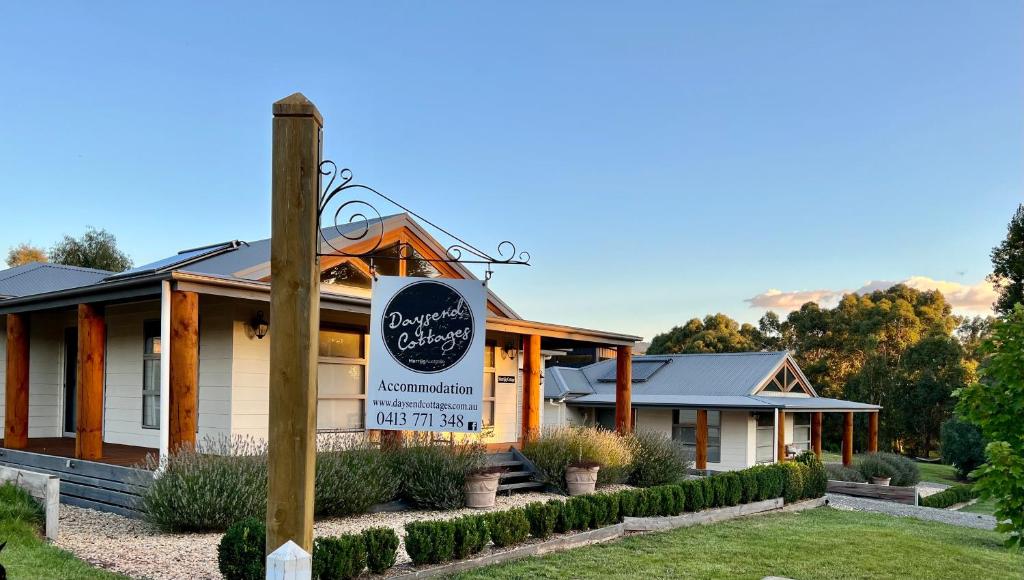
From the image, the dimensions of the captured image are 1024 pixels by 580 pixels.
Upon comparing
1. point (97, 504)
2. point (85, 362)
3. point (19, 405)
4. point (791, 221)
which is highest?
point (791, 221)

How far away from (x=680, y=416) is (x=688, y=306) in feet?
58.9

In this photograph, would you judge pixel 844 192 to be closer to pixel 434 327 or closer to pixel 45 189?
pixel 434 327

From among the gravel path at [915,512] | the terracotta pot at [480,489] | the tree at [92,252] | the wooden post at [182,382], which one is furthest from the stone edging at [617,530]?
the tree at [92,252]

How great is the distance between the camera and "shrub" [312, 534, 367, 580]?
21.7 feet

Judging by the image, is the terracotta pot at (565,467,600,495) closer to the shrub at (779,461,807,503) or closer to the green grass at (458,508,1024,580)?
the green grass at (458,508,1024,580)

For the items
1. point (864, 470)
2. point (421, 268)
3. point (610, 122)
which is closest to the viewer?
point (421, 268)

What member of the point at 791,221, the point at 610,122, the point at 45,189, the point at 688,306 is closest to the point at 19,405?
the point at 610,122

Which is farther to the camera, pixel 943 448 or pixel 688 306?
pixel 688 306

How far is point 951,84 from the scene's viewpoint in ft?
51.8

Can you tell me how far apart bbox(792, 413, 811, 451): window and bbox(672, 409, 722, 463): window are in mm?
4209

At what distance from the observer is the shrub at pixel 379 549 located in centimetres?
708

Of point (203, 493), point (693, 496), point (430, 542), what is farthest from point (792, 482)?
point (203, 493)

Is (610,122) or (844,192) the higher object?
(610,122)

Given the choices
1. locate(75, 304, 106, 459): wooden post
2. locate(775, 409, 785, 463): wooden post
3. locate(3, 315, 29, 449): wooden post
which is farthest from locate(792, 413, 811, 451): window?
locate(3, 315, 29, 449): wooden post
